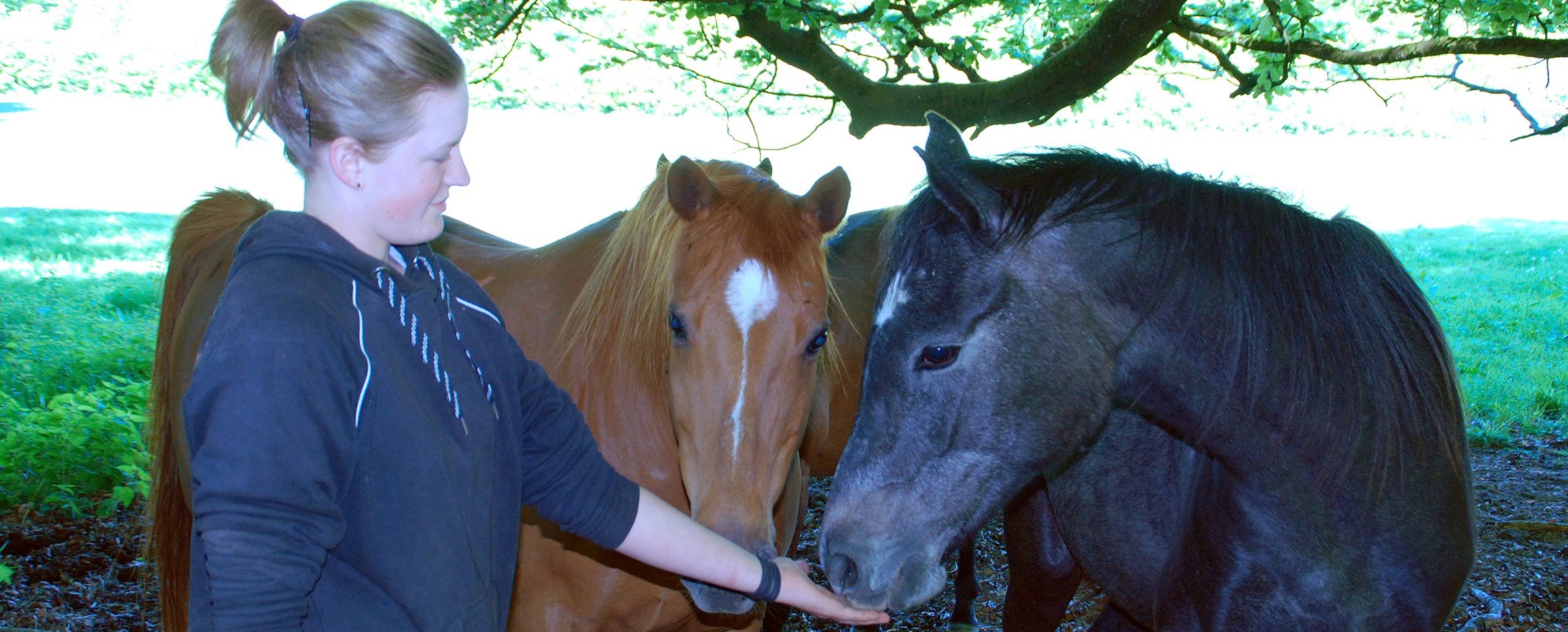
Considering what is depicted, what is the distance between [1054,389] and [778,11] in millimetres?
3134

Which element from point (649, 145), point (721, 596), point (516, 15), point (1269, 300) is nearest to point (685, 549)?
point (721, 596)

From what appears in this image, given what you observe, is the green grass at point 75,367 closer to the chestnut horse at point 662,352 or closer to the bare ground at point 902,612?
the bare ground at point 902,612

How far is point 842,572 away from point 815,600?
0.25 ft

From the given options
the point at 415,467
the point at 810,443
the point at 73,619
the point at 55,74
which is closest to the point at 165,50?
the point at 55,74

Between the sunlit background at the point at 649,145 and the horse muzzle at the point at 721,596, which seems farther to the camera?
the sunlit background at the point at 649,145

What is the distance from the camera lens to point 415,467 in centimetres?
119

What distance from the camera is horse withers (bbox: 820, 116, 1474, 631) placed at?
1.71m

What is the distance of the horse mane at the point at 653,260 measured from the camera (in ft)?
6.92

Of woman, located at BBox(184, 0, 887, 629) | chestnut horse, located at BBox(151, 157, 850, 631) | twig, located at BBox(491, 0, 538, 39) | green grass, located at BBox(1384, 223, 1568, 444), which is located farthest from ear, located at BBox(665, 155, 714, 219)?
twig, located at BBox(491, 0, 538, 39)

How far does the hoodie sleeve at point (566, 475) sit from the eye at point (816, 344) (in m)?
0.56

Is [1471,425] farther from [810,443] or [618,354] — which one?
[618,354]

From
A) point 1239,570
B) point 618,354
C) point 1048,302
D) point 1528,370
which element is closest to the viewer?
point 1048,302

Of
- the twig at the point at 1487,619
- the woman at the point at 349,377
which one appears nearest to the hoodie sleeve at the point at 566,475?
the woman at the point at 349,377

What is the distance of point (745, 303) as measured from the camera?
1.99m
